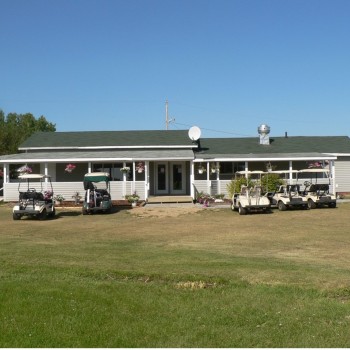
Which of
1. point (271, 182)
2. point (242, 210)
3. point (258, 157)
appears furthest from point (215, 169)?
point (242, 210)

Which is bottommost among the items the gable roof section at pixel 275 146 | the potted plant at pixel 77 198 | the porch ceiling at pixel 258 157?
the potted plant at pixel 77 198

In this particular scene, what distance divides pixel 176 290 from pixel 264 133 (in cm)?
2838

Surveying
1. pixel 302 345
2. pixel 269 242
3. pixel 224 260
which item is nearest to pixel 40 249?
pixel 224 260

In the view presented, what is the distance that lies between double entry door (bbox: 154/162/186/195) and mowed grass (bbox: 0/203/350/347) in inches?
649

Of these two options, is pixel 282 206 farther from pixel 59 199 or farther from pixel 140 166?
pixel 59 199

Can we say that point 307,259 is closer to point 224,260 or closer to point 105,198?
point 224,260

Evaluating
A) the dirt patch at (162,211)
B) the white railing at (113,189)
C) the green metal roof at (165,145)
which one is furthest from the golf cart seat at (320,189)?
the white railing at (113,189)

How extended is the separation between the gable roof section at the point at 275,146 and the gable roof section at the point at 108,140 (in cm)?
186

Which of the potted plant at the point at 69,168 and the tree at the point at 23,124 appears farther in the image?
the tree at the point at 23,124

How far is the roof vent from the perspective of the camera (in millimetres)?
34219

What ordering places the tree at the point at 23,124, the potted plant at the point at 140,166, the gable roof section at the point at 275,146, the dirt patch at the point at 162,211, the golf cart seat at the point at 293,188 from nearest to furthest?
the dirt patch at the point at 162,211 → the golf cart seat at the point at 293,188 → the potted plant at the point at 140,166 → the gable roof section at the point at 275,146 → the tree at the point at 23,124

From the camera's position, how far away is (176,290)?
702cm

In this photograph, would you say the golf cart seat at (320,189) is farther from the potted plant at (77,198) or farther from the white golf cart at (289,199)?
the potted plant at (77,198)

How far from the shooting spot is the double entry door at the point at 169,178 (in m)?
31.1
